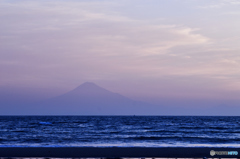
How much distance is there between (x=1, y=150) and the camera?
2436cm

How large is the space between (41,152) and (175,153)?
25.8ft

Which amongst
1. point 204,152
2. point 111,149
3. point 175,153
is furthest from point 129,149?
point 204,152

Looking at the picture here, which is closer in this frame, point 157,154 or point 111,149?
point 157,154

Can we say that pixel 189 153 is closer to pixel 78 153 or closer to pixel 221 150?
pixel 221 150

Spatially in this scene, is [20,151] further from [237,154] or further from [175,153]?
[237,154]

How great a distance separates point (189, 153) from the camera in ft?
78.7

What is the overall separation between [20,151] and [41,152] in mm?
1444

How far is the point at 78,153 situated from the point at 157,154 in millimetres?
4529

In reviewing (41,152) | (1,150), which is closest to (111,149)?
(41,152)

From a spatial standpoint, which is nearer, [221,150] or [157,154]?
[157,154]

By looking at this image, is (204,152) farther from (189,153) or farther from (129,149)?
(129,149)

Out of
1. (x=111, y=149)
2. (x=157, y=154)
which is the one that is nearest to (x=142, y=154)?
(x=157, y=154)

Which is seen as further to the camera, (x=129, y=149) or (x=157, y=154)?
(x=129, y=149)

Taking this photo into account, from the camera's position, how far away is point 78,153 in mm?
23250
